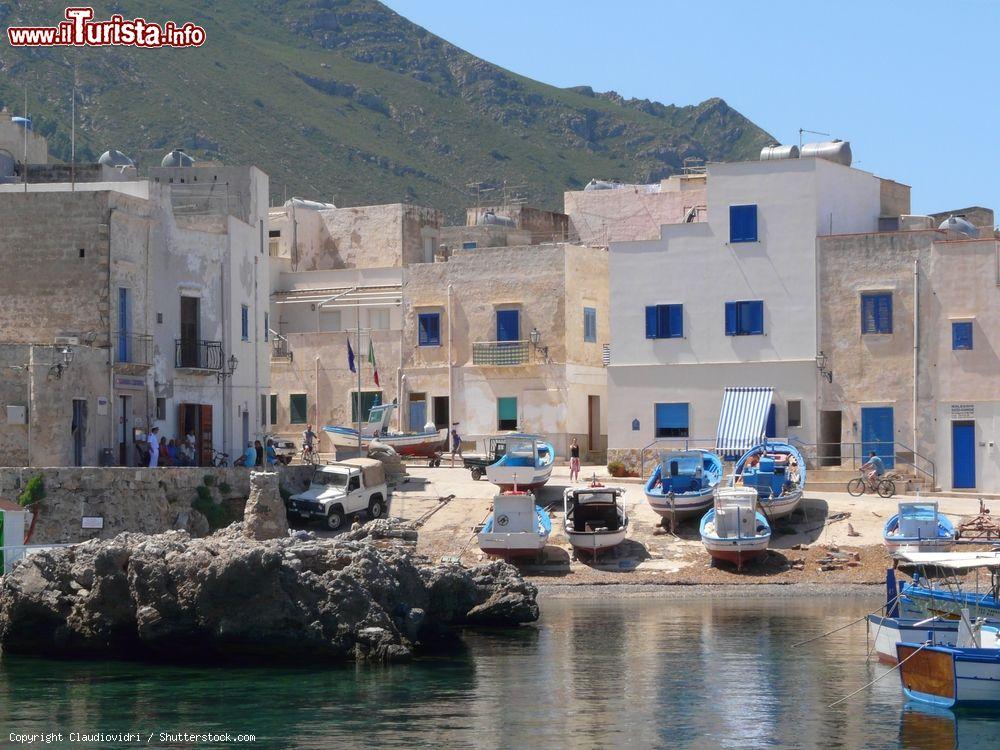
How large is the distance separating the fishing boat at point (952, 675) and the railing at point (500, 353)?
33192mm

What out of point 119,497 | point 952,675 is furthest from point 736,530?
point 952,675

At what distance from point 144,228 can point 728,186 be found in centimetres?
1743

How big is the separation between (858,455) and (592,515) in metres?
10.1

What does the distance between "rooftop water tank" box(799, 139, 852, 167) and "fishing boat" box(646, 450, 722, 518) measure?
11.9 m

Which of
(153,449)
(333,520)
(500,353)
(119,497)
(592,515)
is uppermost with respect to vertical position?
(500,353)

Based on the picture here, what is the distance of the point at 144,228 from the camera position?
49562 millimetres

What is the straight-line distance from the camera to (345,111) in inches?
5945

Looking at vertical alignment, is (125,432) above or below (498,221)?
below

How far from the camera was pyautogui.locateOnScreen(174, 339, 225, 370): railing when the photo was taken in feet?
167

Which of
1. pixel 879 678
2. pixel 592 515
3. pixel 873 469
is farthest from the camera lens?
pixel 873 469

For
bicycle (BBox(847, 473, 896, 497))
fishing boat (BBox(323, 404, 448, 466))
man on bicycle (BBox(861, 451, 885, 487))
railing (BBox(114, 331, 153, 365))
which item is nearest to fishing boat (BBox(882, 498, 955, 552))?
bicycle (BBox(847, 473, 896, 497))

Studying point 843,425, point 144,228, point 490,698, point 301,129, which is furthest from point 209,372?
point 301,129

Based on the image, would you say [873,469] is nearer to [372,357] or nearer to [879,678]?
[372,357]

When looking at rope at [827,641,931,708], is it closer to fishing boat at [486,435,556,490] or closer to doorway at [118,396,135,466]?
fishing boat at [486,435,556,490]
